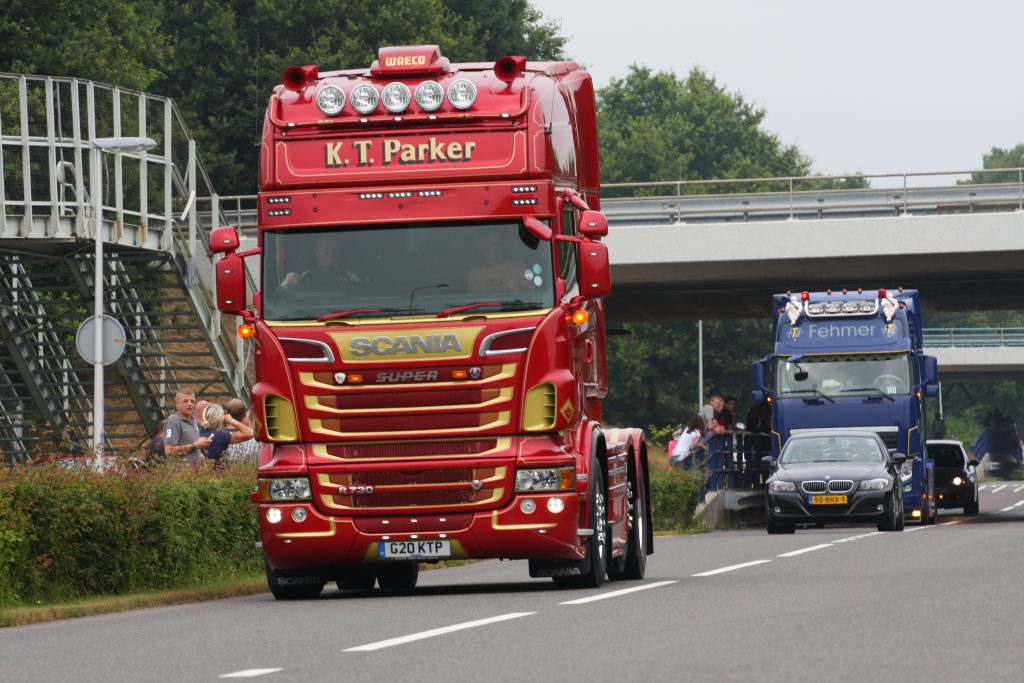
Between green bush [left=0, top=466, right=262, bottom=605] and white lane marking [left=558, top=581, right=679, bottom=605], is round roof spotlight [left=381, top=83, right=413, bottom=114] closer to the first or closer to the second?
green bush [left=0, top=466, right=262, bottom=605]

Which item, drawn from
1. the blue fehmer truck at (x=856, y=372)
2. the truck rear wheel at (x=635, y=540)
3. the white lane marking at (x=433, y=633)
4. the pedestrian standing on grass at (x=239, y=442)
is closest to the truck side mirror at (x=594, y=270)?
the white lane marking at (x=433, y=633)

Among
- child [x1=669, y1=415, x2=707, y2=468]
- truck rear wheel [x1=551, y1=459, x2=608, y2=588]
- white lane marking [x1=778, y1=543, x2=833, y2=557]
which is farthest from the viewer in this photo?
child [x1=669, y1=415, x2=707, y2=468]

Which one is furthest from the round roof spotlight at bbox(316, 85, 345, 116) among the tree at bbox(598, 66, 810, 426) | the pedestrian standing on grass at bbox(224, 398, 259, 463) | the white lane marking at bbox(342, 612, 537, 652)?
the tree at bbox(598, 66, 810, 426)

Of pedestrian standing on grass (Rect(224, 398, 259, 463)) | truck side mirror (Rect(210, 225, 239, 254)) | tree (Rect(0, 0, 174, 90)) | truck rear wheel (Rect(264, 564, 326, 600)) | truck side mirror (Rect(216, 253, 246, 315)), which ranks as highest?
tree (Rect(0, 0, 174, 90))

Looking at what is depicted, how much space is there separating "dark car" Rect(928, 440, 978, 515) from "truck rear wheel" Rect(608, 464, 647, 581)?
2549 centimetres

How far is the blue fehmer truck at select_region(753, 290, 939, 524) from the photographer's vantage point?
113ft

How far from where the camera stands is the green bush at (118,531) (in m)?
15.6

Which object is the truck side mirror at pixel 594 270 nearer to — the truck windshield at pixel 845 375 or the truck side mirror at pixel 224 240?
the truck side mirror at pixel 224 240

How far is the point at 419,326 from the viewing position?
15.5m

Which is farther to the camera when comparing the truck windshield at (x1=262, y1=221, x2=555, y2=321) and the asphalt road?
the truck windshield at (x1=262, y1=221, x2=555, y2=321)

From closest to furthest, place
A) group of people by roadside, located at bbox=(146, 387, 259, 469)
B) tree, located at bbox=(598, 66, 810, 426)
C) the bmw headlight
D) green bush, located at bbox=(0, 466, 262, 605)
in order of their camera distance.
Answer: green bush, located at bbox=(0, 466, 262, 605) < group of people by roadside, located at bbox=(146, 387, 259, 469) < the bmw headlight < tree, located at bbox=(598, 66, 810, 426)

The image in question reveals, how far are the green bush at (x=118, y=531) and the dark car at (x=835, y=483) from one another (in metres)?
13.8

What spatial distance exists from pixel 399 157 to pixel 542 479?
2698mm

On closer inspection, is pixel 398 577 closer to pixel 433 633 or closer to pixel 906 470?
pixel 433 633
